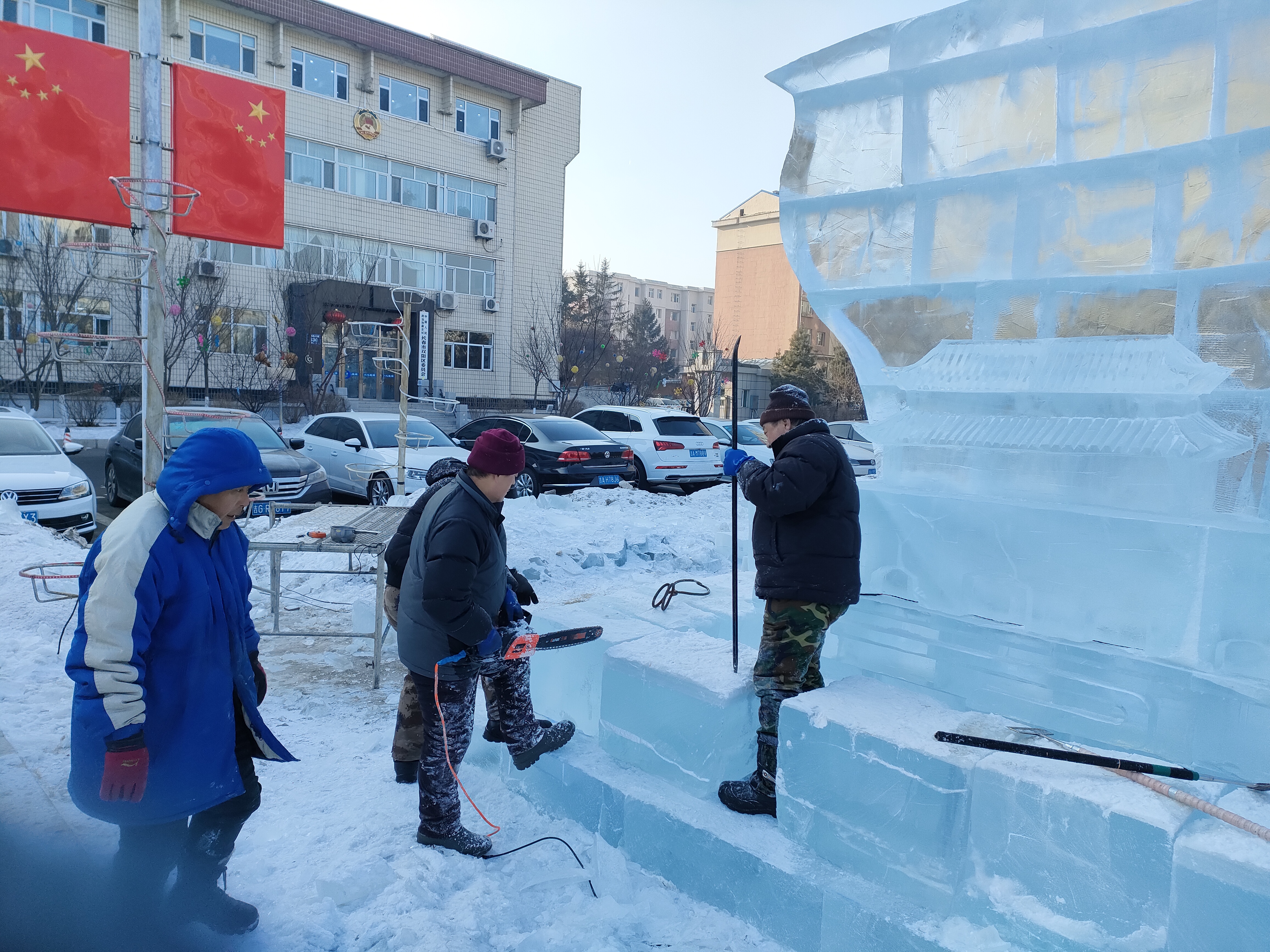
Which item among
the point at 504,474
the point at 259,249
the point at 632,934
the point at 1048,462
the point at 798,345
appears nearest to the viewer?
the point at 632,934

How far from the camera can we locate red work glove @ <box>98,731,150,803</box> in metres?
2.24

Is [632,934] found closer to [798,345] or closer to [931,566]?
[931,566]

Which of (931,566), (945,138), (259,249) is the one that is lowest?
(931,566)

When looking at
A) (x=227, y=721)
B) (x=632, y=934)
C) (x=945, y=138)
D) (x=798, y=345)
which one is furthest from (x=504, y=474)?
(x=798, y=345)

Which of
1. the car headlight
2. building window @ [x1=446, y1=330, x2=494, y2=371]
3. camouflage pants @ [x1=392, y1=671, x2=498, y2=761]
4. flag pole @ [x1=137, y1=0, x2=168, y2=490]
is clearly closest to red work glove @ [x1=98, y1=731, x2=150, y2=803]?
camouflage pants @ [x1=392, y1=671, x2=498, y2=761]

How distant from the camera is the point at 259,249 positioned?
28.0 m

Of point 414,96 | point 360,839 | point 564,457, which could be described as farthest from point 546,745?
point 414,96

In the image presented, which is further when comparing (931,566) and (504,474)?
(931,566)

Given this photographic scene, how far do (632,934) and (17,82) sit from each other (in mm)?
5792

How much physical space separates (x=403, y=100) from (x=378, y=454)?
22693mm

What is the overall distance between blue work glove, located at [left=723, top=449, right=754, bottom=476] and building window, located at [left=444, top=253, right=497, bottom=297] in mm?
30249

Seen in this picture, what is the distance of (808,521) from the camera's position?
3.35 m

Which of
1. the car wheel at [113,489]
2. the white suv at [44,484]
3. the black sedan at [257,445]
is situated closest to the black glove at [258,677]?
the white suv at [44,484]

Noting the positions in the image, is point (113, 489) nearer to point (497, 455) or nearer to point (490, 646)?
point (490, 646)
